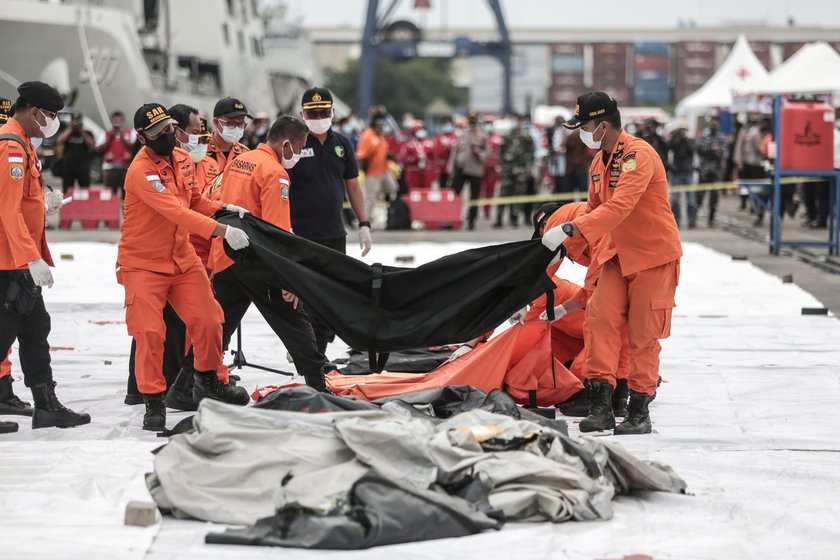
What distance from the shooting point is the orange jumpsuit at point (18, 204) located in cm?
724

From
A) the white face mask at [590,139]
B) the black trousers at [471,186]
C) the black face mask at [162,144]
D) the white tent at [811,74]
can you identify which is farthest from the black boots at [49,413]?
the white tent at [811,74]

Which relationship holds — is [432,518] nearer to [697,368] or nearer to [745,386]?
[745,386]

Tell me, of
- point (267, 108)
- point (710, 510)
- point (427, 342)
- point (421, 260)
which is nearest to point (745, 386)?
point (427, 342)

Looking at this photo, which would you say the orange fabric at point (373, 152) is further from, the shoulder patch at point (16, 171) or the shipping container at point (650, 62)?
the shipping container at point (650, 62)

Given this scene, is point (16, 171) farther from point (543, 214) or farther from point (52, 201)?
point (543, 214)

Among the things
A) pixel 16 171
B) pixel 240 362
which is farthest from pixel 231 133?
pixel 16 171

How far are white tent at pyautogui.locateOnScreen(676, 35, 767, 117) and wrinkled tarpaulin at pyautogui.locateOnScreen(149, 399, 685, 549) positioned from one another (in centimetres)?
2957

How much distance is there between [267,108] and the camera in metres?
64.1

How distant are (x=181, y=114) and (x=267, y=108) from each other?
56.2m

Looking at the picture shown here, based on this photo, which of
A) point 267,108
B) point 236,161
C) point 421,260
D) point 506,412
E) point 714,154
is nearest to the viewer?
point 506,412

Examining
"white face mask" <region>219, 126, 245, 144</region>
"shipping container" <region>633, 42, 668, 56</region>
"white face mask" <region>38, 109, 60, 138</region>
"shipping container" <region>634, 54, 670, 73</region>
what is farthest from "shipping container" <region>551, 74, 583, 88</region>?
"white face mask" <region>38, 109, 60, 138</region>

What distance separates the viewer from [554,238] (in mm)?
7363

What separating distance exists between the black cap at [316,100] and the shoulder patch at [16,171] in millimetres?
2729

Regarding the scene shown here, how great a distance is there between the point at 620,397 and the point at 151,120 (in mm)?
3226
